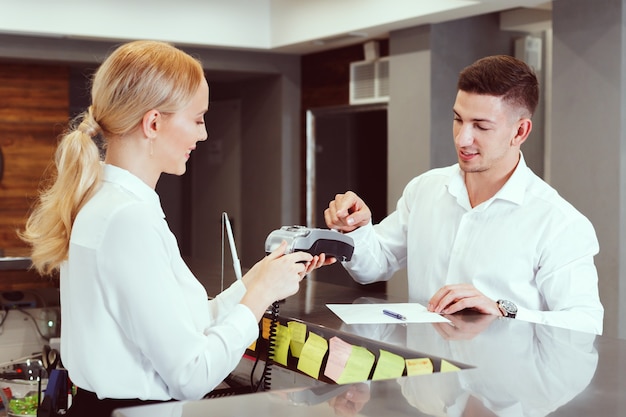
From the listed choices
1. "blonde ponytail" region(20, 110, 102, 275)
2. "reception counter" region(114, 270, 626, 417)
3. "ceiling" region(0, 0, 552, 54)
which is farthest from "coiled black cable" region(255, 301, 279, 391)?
"ceiling" region(0, 0, 552, 54)

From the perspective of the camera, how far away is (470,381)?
1405 millimetres

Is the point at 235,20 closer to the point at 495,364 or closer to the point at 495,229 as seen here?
the point at 495,229

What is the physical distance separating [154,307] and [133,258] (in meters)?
0.10

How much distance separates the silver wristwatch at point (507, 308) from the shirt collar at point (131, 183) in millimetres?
958

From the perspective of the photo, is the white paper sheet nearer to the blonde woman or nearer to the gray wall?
the blonde woman

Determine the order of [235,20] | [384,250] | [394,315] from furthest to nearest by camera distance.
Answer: [235,20], [384,250], [394,315]

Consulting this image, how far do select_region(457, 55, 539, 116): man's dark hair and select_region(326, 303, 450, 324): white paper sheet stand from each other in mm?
648

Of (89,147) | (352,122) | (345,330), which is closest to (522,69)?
(345,330)

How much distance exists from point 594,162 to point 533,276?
8.21 ft

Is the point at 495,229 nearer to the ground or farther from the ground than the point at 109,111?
nearer to the ground

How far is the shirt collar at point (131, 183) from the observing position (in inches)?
62.2

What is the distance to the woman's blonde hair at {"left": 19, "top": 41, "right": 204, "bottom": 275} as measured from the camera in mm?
1585

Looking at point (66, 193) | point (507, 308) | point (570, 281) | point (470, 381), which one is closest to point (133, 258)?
point (66, 193)

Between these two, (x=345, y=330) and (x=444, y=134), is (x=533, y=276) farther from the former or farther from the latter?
(x=444, y=134)
